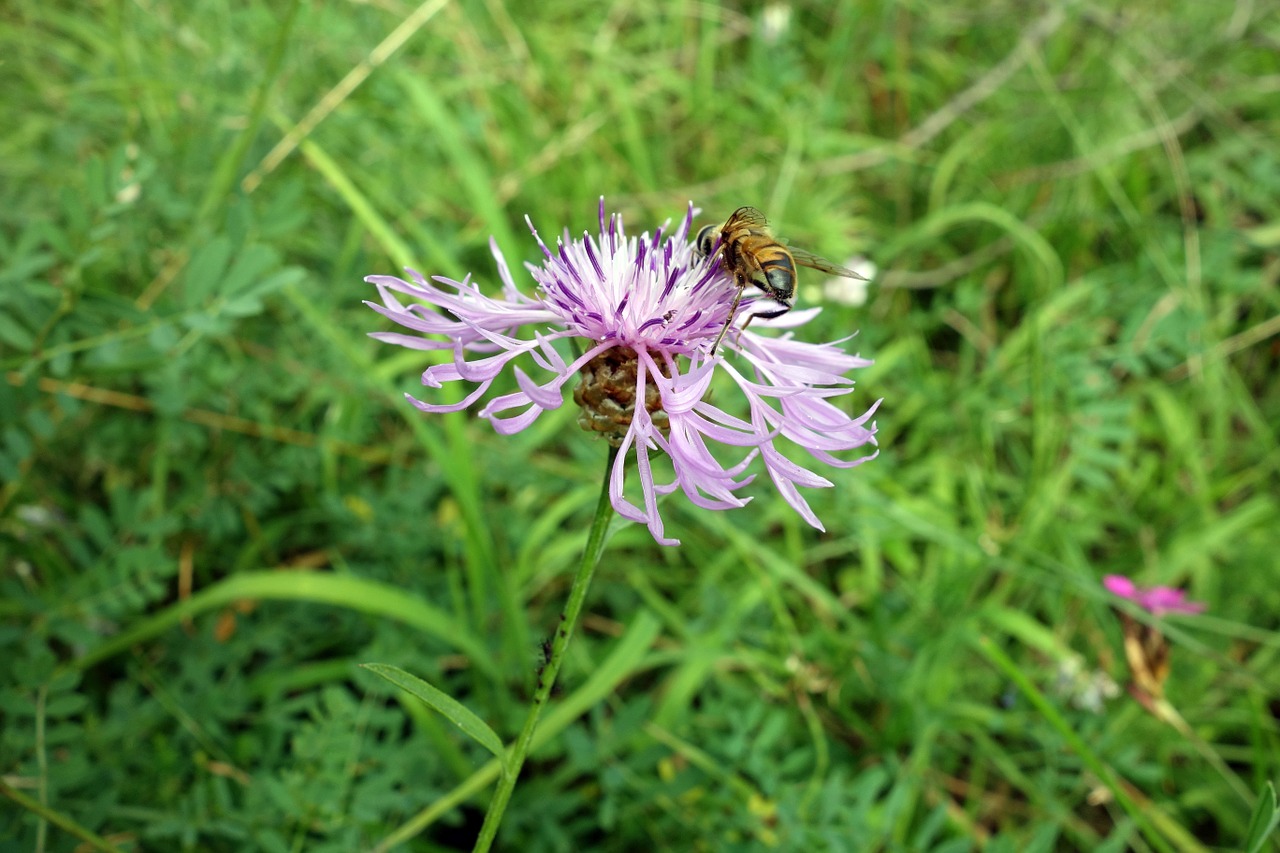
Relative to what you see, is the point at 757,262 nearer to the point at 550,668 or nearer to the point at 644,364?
the point at 644,364

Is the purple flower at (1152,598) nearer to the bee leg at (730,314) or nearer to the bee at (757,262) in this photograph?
the bee at (757,262)

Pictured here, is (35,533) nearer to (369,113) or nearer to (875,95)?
(369,113)

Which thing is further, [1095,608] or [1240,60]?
[1240,60]

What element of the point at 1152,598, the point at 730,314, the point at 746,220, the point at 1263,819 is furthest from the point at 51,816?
the point at 1152,598

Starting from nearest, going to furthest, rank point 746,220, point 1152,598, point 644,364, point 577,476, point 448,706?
point 448,706
point 644,364
point 746,220
point 1152,598
point 577,476

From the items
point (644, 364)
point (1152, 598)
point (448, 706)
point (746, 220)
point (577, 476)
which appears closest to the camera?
point (448, 706)

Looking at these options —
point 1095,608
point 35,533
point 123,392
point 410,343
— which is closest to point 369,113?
point 123,392
